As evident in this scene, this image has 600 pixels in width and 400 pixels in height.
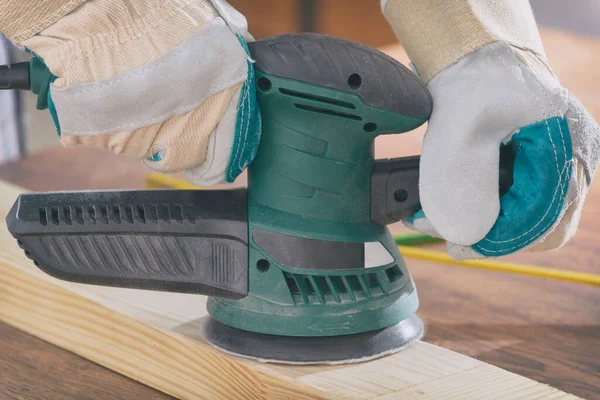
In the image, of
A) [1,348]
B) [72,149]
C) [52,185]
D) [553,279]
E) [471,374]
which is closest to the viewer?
[471,374]

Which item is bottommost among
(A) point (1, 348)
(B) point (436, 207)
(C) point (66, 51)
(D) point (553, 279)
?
(A) point (1, 348)

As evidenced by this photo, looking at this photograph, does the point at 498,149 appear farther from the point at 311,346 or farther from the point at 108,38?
the point at 108,38

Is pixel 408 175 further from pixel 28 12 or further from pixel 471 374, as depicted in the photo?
pixel 28 12

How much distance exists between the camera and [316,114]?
93 cm

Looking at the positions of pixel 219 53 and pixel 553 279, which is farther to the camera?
pixel 553 279

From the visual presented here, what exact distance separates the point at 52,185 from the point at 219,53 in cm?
83

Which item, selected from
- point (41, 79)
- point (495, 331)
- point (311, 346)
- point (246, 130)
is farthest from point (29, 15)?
point (495, 331)

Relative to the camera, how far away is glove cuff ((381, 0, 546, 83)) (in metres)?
0.96

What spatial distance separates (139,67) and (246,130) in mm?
134

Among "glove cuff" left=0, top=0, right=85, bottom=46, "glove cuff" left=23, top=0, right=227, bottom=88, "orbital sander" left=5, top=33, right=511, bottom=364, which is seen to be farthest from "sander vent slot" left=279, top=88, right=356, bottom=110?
"glove cuff" left=0, top=0, right=85, bottom=46

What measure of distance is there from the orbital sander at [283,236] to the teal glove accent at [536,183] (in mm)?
106

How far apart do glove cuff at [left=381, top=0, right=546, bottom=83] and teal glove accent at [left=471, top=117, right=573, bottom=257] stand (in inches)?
4.8

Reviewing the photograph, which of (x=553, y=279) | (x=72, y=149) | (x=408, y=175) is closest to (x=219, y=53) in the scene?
(x=408, y=175)

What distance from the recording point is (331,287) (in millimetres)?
966
